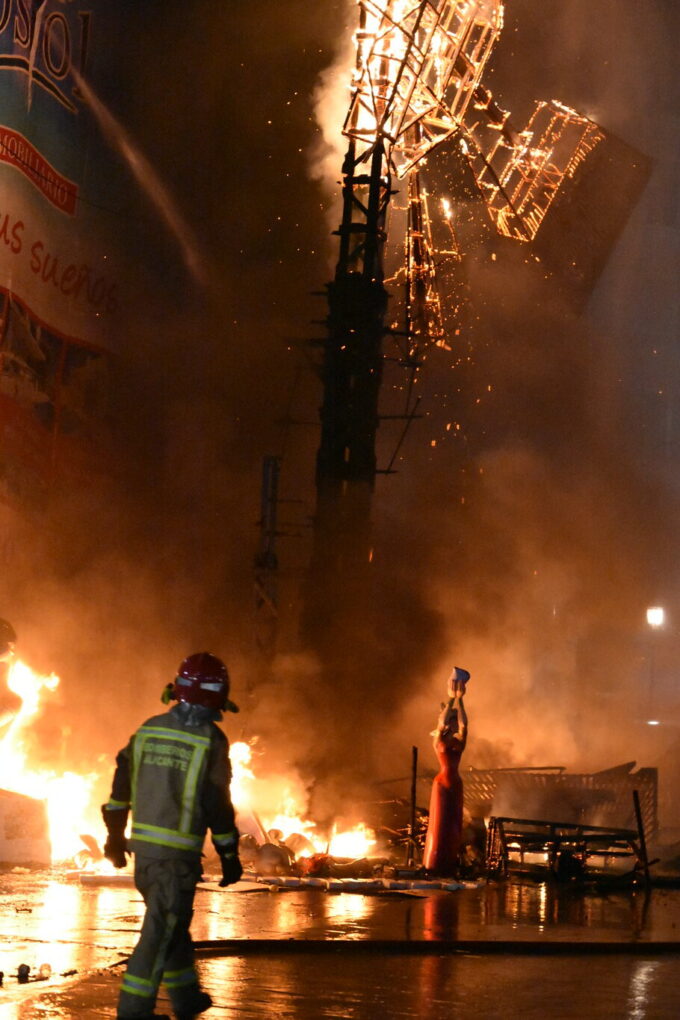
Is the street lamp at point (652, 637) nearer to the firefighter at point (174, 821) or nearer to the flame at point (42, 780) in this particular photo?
the flame at point (42, 780)

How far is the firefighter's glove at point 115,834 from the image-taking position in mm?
5633

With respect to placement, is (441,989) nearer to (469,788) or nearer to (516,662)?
(469,788)

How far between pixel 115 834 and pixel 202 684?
73 centimetres

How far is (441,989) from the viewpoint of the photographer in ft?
22.6

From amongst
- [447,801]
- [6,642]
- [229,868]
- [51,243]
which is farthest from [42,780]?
[229,868]

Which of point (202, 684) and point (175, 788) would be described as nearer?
point (175, 788)

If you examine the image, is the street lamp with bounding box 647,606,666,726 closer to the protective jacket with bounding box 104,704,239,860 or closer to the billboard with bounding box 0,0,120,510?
the billboard with bounding box 0,0,120,510

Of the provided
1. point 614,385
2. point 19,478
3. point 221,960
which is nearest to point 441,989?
point 221,960

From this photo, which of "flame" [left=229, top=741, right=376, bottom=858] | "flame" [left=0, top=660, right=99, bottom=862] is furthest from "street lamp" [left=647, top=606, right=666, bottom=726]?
"flame" [left=0, top=660, right=99, bottom=862]

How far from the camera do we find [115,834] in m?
5.66

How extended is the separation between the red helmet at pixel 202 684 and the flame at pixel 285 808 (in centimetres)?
818

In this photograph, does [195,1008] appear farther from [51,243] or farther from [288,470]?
[288,470]

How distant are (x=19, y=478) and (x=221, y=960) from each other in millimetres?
10161

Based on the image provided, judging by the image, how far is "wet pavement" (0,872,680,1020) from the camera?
6.36 m
